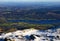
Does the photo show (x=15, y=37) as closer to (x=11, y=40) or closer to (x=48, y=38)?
(x=11, y=40)

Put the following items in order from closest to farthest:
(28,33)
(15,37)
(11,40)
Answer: (11,40) < (15,37) < (28,33)

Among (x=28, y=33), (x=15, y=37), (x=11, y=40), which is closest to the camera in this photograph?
(x=11, y=40)

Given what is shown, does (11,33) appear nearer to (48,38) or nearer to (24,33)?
(24,33)

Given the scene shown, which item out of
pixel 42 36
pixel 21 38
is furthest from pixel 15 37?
pixel 42 36

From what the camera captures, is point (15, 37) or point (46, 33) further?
point (46, 33)

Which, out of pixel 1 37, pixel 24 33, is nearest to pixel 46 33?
pixel 24 33

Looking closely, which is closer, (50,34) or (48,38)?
(48,38)

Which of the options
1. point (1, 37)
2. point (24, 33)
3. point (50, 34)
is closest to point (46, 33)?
point (50, 34)

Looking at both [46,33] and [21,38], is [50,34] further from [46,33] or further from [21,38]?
[21,38]
